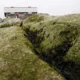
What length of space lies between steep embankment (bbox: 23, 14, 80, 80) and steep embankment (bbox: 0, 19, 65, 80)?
0.76 metres

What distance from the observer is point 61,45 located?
56.3 ft

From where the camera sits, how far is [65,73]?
1642 centimetres

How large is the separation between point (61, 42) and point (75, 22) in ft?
7.58

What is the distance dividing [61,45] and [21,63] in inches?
128

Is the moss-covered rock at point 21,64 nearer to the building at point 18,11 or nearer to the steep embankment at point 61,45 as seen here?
the steep embankment at point 61,45

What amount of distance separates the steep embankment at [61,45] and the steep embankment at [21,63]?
76 centimetres

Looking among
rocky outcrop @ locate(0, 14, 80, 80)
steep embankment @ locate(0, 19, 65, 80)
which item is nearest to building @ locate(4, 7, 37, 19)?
rocky outcrop @ locate(0, 14, 80, 80)

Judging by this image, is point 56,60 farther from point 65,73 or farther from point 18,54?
point 18,54

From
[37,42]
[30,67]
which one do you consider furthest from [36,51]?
[30,67]

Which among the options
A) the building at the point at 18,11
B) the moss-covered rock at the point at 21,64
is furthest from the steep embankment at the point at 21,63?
the building at the point at 18,11

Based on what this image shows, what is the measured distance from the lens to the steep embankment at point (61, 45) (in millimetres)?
15938

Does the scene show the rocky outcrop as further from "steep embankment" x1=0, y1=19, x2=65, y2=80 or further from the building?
the building

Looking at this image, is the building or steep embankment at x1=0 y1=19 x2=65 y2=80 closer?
steep embankment at x1=0 y1=19 x2=65 y2=80

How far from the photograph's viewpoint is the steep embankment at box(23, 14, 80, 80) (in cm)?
1594
